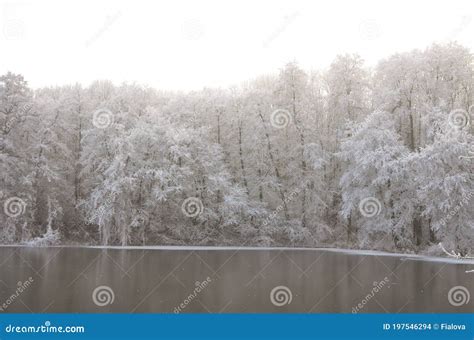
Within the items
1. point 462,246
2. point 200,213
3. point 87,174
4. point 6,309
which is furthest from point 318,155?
point 6,309
